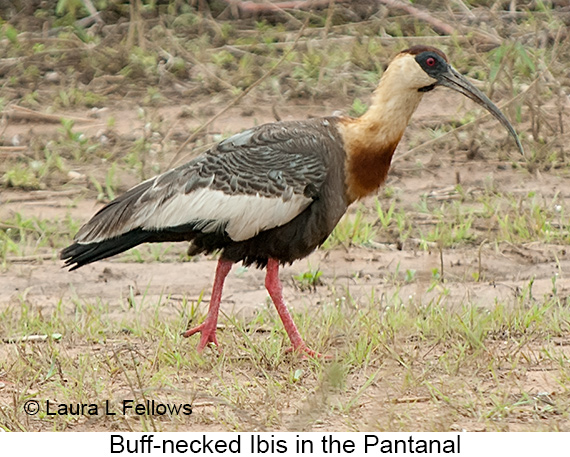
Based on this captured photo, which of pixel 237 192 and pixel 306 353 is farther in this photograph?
pixel 237 192

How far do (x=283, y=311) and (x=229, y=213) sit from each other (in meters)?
0.52

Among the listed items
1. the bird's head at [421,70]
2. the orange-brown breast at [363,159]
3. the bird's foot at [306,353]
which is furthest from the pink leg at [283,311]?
the bird's head at [421,70]

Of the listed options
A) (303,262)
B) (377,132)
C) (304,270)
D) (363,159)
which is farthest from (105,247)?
(303,262)

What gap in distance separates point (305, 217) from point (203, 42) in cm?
473

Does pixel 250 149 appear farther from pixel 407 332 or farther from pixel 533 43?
pixel 533 43

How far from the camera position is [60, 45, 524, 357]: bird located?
187 inches

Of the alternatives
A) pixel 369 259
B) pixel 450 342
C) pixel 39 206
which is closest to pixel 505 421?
pixel 450 342

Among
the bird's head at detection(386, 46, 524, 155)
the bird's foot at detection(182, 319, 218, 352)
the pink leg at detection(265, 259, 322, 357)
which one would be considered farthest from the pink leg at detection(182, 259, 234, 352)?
the bird's head at detection(386, 46, 524, 155)

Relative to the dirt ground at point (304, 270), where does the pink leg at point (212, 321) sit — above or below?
above

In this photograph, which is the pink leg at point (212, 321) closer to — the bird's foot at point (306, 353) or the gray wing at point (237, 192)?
the gray wing at point (237, 192)

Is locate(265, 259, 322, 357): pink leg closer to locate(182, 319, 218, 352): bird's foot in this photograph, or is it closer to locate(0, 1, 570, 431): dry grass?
locate(0, 1, 570, 431): dry grass

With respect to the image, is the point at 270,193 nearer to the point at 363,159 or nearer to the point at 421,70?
the point at 363,159

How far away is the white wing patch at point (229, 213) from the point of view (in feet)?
15.5

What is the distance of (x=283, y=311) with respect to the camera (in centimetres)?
482
